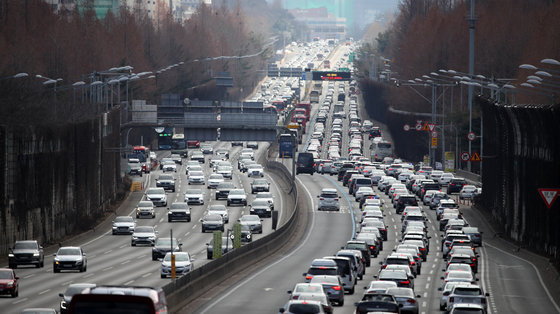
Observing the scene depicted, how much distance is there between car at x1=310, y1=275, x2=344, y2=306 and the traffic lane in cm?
159

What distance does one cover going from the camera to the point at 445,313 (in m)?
41.4

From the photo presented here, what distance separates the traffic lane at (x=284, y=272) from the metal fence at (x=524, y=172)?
10165 millimetres

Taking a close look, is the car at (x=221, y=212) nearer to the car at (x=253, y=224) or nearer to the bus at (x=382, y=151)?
the car at (x=253, y=224)

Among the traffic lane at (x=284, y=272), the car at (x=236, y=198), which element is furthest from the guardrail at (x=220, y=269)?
the car at (x=236, y=198)

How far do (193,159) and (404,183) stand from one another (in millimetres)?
36829

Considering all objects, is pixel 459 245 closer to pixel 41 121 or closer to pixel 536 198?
pixel 536 198

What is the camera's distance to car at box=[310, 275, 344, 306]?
42.6 m

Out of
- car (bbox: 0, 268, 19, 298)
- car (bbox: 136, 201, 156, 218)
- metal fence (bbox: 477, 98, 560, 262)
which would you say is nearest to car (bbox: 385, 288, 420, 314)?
car (bbox: 0, 268, 19, 298)

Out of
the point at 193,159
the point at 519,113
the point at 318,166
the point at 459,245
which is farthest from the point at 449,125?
the point at 459,245

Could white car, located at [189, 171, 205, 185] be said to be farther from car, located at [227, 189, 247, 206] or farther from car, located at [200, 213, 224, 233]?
car, located at [200, 213, 224, 233]

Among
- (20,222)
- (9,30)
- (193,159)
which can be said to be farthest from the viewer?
(193,159)

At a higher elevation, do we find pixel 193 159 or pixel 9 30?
pixel 9 30

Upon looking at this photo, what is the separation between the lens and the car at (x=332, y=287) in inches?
1678

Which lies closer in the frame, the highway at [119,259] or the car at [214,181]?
the highway at [119,259]
